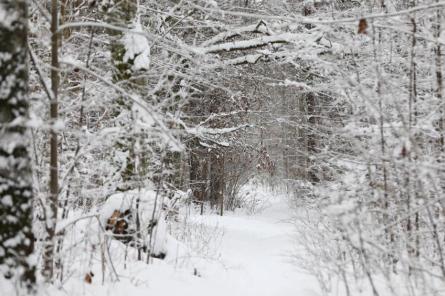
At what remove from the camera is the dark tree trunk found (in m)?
2.42

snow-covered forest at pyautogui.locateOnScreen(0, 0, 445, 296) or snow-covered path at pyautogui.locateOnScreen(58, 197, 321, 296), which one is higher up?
snow-covered forest at pyautogui.locateOnScreen(0, 0, 445, 296)

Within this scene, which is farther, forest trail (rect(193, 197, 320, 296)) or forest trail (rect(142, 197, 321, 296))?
forest trail (rect(193, 197, 320, 296))

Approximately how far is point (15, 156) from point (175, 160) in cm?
732

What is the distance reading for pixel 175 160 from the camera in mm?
9812

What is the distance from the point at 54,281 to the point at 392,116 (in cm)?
372

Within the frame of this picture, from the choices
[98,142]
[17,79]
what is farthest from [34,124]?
[98,142]

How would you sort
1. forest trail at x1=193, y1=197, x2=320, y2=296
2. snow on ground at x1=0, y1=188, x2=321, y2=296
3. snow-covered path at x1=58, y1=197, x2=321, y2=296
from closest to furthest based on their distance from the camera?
snow on ground at x1=0, y1=188, x2=321, y2=296
snow-covered path at x1=58, y1=197, x2=321, y2=296
forest trail at x1=193, y1=197, x2=320, y2=296

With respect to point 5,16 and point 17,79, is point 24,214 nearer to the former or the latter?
point 17,79

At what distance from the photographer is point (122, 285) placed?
3855 mm

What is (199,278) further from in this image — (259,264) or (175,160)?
(175,160)

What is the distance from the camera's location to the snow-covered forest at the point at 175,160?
8.43ft

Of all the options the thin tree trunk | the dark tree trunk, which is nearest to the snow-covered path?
the thin tree trunk

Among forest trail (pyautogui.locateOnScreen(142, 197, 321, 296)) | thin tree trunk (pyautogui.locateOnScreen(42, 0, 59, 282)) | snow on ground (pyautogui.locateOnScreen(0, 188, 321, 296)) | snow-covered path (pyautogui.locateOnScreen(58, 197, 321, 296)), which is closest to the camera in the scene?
thin tree trunk (pyautogui.locateOnScreen(42, 0, 59, 282))

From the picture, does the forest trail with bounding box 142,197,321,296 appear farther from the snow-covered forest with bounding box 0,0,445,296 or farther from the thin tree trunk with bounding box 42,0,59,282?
the thin tree trunk with bounding box 42,0,59,282
